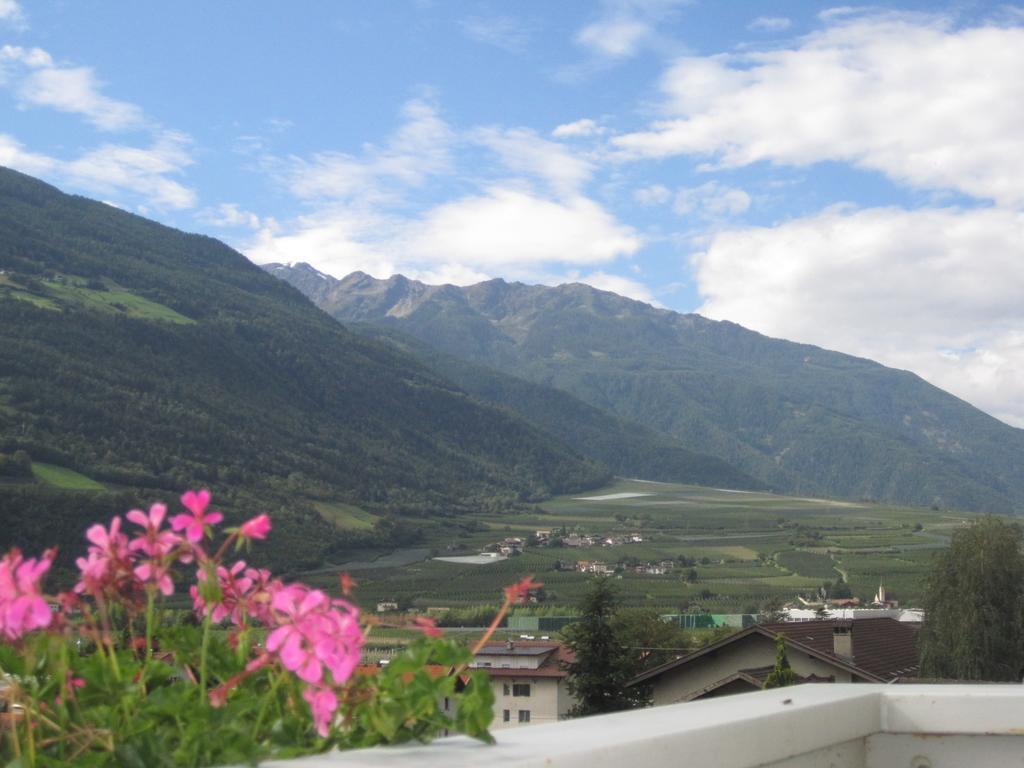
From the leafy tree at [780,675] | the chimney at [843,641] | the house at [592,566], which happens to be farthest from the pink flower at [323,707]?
the house at [592,566]

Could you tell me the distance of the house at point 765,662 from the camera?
860 inches

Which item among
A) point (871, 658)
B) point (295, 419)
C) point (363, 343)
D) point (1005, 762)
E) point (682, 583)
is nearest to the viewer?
point (1005, 762)

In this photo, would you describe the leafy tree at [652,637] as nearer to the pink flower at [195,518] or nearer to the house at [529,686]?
the house at [529,686]

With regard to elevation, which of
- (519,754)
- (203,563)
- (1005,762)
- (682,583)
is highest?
(203,563)

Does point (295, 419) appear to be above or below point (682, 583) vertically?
above

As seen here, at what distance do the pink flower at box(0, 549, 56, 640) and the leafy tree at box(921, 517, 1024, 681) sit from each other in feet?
92.6

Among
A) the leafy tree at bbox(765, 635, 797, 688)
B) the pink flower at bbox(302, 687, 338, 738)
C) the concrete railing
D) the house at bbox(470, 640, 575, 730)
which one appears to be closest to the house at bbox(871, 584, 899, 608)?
the house at bbox(470, 640, 575, 730)

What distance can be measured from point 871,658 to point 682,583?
6632cm

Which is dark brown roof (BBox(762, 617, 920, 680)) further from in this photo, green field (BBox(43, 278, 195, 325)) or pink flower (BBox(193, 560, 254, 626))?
green field (BBox(43, 278, 195, 325))

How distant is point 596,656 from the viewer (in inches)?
1130

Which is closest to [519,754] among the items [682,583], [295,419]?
[682,583]

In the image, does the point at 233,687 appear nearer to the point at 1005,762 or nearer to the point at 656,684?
the point at 1005,762

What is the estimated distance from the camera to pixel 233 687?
1.25 m

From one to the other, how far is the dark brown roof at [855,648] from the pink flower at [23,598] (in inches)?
839
